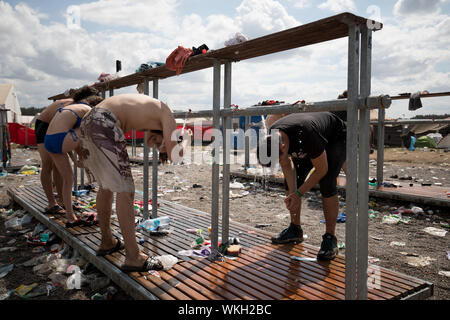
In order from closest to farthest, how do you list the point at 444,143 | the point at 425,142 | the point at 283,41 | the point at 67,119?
the point at 283,41 < the point at 67,119 < the point at 444,143 < the point at 425,142

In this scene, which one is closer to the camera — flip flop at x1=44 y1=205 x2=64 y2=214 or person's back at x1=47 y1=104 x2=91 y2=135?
person's back at x1=47 y1=104 x2=91 y2=135

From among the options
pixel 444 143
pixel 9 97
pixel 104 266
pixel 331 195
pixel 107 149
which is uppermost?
pixel 9 97

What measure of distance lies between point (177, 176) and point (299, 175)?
6.08m

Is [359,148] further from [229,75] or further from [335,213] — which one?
[229,75]

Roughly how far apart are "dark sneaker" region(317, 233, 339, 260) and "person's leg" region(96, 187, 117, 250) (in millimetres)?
1928

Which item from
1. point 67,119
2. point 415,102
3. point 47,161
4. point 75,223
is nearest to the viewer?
point 67,119

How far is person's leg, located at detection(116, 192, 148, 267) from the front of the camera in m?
2.66

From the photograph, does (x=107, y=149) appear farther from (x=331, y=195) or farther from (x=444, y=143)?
A: (x=444, y=143)

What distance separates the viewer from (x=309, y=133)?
283cm

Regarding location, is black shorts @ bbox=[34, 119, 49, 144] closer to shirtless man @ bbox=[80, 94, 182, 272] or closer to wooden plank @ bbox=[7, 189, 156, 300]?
wooden plank @ bbox=[7, 189, 156, 300]

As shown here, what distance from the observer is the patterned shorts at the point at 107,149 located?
2.62 meters

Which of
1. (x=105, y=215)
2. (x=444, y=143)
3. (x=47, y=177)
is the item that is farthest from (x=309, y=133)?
(x=444, y=143)

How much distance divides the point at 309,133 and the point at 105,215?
6.45ft

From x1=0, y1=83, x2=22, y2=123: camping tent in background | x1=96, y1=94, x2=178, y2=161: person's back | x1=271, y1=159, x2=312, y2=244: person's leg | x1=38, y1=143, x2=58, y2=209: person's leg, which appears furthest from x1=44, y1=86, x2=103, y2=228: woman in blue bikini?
x1=0, y1=83, x2=22, y2=123: camping tent in background
